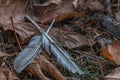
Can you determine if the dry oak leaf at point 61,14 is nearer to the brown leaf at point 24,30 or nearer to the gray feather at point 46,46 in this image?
the brown leaf at point 24,30

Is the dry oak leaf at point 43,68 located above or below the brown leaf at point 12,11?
below

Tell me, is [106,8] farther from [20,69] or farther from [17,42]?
[20,69]

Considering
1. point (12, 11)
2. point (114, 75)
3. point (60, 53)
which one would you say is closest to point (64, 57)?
point (60, 53)

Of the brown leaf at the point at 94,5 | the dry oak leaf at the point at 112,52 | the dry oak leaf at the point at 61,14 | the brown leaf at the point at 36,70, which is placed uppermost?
the dry oak leaf at the point at 61,14

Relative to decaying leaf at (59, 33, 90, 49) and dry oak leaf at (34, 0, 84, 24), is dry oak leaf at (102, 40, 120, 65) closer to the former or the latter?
decaying leaf at (59, 33, 90, 49)

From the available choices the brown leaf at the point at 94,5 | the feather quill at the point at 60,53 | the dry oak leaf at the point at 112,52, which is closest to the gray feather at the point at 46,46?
the feather quill at the point at 60,53

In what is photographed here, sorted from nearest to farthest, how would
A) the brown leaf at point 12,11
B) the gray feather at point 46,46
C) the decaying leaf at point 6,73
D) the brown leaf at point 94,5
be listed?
the decaying leaf at point 6,73 → the gray feather at point 46,46 → the brown leaf at point 12,11 → the brown leaf at point 94,5

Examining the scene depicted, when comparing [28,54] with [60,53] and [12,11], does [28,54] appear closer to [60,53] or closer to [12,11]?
[60,53]
